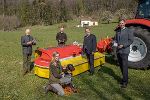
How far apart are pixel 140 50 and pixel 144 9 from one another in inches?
74.1

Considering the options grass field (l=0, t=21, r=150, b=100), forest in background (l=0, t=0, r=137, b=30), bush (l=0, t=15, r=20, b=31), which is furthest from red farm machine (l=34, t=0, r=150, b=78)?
forest in background (l=0, t=0, r=137, b=30)

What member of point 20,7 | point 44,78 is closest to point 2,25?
point 20,7

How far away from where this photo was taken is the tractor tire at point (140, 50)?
1134cm

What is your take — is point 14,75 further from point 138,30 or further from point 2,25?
point 2,25

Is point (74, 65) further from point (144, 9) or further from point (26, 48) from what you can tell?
point (144, 9)

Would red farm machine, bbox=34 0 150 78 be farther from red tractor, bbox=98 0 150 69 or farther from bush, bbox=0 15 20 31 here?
bush, bbox=0 15 20 31

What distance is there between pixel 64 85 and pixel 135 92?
7.01 feet

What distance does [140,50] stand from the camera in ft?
38.1

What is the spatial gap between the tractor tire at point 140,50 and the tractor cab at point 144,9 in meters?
1.09

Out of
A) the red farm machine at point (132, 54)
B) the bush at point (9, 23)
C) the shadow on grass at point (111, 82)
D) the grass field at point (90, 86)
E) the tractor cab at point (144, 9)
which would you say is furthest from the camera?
the bush at point (9, 23)

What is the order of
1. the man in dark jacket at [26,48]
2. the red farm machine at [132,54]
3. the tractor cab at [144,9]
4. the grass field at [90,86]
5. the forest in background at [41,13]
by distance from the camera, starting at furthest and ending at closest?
the forest in background at [41,13], the tractor cab at [144,9], the man in dark jacket at [26,48], the red farm machine at [132,54], the grass field at [90,86]

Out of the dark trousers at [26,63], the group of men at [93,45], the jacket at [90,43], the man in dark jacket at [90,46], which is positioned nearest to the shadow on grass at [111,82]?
the group of men at [93,45]

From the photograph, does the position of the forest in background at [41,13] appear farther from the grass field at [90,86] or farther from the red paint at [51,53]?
the grass field at [90,86]

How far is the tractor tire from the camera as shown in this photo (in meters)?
11.3
